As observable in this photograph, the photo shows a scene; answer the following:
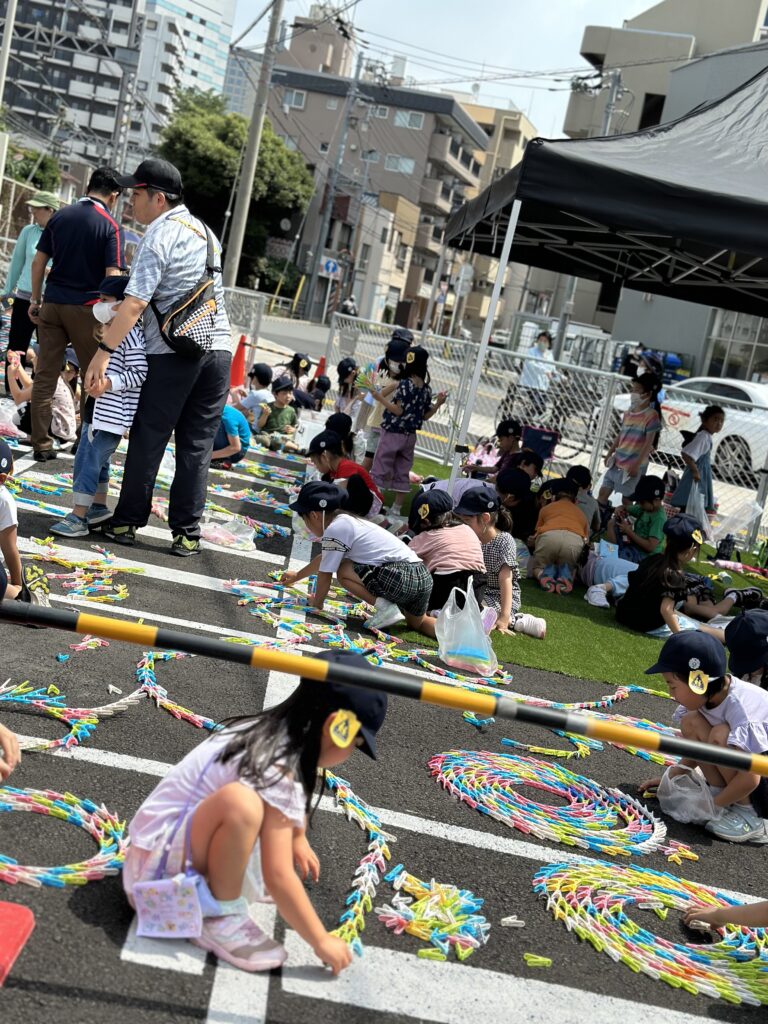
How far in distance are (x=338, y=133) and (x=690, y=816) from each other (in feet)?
249

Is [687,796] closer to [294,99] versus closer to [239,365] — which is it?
[239,365]

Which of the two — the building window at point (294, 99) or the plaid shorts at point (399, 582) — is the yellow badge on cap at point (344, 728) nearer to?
the plaid shorts at point (399, 582)

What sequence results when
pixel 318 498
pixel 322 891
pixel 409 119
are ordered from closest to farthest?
pixel 322 891, pixel 318 498, pixel 409 119

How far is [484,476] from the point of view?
35.5 ft

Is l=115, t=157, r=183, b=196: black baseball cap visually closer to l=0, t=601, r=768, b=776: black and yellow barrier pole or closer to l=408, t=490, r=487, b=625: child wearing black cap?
l=408, t=490, r=487, b=625: child wearing black cap

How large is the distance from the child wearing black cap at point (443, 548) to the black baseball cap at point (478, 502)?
102 millimetres

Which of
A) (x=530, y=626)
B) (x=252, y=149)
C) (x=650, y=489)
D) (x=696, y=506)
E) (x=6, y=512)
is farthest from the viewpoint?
(x=252, y=149)

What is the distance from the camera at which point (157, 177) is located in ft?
19.6

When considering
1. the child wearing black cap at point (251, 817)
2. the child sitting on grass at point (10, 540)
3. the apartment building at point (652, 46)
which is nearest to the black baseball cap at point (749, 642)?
the child wearing black cap at point (251, 817)

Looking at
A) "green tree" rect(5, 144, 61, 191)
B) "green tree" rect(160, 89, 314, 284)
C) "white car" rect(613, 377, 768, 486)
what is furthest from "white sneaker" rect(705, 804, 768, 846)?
"green tree" rect(160, 89, 314, 284)

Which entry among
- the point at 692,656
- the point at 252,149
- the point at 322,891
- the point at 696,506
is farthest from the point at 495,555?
A: the point at 252,149

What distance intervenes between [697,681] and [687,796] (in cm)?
59

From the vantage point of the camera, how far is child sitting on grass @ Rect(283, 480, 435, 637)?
6121 millimetres

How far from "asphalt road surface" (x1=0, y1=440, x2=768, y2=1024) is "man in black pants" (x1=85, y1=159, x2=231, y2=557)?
A: 1171mm
